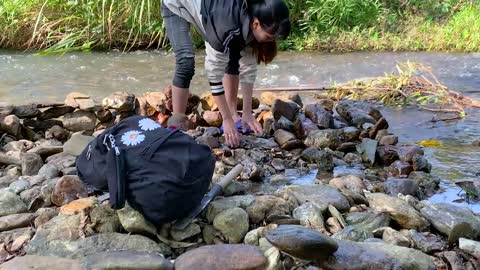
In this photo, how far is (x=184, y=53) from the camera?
3256mm

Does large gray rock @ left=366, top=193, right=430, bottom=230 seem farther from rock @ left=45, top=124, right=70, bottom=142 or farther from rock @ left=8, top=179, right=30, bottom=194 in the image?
rock @ left=45, top=124, right=70, bottom=142

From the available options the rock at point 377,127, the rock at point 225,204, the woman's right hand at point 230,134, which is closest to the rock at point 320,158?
the woman's right hand at point 230,134

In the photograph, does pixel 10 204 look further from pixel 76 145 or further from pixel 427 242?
pixel 427 242

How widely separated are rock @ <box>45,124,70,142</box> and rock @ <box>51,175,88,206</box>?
1.12 metres

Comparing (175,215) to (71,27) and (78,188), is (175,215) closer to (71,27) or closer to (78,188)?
(78,188)

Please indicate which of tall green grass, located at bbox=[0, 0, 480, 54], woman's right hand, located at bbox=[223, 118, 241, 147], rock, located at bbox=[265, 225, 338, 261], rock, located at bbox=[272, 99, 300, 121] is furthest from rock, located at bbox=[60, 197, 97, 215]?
tall green grass, located at bbox=[0, 0, 480, 54]

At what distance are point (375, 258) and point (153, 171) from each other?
2.47 ft

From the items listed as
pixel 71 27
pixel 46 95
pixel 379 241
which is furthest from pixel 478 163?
pixel 71 27

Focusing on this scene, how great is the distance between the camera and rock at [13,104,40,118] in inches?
133

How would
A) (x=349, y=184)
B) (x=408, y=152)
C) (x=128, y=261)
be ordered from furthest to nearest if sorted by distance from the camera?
(x=408, y=152) < (x=349, y=184) < (x=128, y=261)

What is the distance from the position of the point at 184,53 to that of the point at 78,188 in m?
1.22

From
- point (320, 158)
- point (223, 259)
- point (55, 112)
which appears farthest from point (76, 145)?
point (223, 259)

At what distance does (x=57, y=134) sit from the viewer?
3.34 meters

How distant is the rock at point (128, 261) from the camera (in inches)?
67.3
